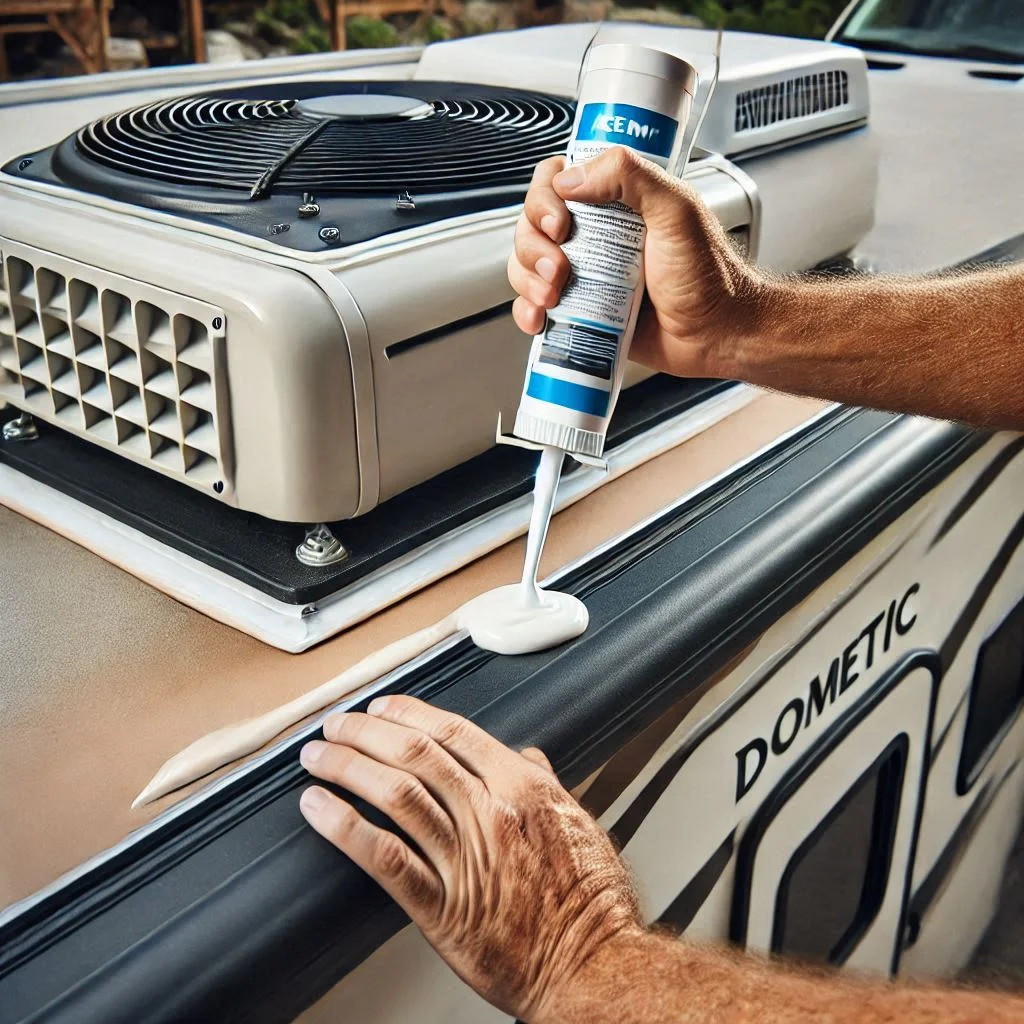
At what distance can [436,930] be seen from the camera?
695 mm

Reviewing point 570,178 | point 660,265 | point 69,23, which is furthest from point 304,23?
point 570,178

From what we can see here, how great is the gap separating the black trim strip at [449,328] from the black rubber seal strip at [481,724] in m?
0.22

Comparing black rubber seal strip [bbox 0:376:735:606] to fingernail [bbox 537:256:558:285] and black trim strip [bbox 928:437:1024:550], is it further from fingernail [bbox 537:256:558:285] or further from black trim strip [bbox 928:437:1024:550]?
black trim strip [bbox 928:437:1024:550]

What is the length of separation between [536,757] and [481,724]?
0.14 feet

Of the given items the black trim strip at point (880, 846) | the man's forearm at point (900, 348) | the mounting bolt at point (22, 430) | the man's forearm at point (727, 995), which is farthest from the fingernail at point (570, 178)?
the black trim strip at point (880, 846)

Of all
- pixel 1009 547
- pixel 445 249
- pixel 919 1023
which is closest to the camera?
pixel 919 1023

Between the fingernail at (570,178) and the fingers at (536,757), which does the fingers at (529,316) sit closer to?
the fingernail at (570,178)

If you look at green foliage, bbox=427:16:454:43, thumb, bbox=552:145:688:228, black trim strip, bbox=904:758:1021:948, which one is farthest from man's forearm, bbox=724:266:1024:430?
green foliage, bbox=427:16:454:43

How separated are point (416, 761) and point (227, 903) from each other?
0.46 feet

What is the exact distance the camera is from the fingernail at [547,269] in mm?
792

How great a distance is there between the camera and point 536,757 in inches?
30.4

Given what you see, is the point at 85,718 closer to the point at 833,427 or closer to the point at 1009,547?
the point at 833,427

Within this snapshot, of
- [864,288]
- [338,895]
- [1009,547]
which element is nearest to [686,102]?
[864,288]

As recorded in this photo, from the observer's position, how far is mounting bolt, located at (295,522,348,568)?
91cm
